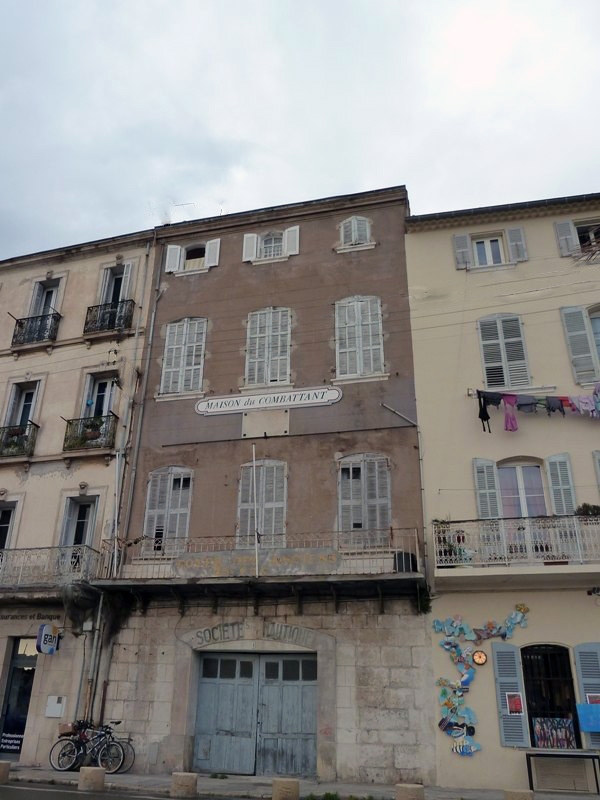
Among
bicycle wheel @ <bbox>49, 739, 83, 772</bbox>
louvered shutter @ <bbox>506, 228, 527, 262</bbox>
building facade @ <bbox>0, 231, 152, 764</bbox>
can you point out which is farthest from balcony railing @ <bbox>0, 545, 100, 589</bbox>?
louvered shutter @ <bbox>506, 228, 527, 262</bbox>

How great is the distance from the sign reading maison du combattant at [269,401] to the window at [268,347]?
0.39 meters

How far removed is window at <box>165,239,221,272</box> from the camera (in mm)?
17906

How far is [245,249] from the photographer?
1766 cm

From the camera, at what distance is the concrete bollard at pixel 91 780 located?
34.6 ft

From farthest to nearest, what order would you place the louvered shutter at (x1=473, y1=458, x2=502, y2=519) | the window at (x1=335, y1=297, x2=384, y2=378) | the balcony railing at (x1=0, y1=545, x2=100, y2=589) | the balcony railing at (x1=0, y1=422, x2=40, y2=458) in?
the balcony railing at (x1=0, y1=422, x2=40, y2=458), the window at (x1=335, y1=297, x2=384, y2=378), the balcony railing at (x1=0, y1=545, x2=100, y2=589), the louvered shutter at (x1=473, y1=458, x2=502, y2=519)

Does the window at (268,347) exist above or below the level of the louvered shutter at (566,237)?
below

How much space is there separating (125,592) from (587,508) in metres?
9.54

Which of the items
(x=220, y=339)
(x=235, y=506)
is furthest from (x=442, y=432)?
(x=220, y=339)

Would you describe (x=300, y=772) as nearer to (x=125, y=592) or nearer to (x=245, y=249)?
(x=125, y=592)

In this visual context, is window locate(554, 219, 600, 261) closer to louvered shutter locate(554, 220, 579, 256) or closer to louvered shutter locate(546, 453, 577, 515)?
louvered shutter locate(554, 220, 579, 256)

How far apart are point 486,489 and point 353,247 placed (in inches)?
281

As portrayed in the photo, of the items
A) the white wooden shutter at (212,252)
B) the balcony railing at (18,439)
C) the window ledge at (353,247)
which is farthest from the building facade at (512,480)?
the balcony railing at (18,439)

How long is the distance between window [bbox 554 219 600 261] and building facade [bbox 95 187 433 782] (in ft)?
12.3

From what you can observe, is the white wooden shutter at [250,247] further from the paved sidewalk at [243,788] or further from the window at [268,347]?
the paved sidewalk at [243,788]
